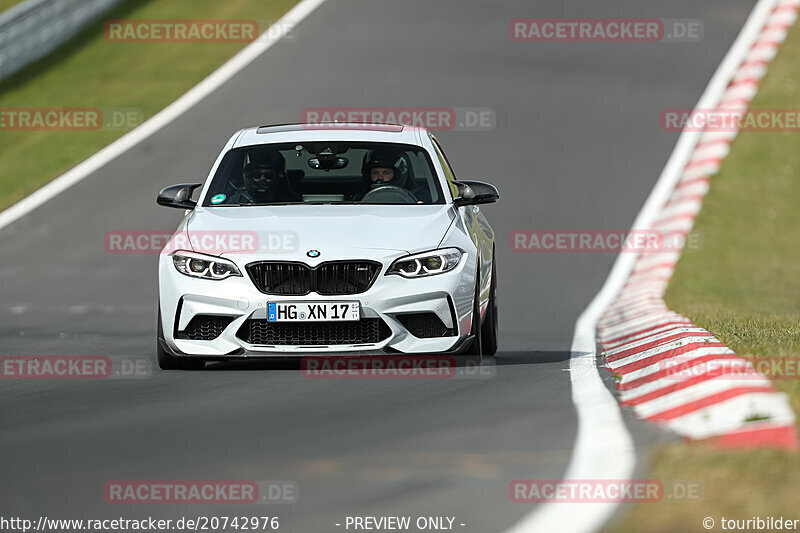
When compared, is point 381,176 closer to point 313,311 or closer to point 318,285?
point 318,285

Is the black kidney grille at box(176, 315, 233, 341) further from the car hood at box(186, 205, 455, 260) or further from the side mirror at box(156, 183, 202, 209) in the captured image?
the side mirror at box(156, 183, 202, 209)

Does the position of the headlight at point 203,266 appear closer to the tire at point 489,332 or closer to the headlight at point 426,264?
the headlight at point 426,264

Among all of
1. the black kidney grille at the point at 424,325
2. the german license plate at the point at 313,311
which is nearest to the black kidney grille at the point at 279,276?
the german license plate at the point at 313,311

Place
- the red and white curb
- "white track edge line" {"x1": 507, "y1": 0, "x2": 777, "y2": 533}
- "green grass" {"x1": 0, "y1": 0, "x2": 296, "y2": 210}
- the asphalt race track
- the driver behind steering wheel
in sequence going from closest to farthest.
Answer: "white track edge line" {"x1": 507, "y1": 0, "x2": 777, "y2": 533} → the asphalt race track → the red and white curb → the driver behind steering wheel → "green grass" {"x1": 0, "y1": 0, "x2": 296, "y2": 210}

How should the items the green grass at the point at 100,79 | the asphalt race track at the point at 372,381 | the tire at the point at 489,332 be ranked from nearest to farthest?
1. the asphalt race track at the point at 372,381
2. the tire at the point at 489,332
3. the green grass at the point at 100,79

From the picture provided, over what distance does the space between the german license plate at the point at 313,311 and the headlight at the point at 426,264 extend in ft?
1.10

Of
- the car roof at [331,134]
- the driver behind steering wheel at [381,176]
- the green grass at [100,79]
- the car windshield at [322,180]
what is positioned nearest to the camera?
the car windshield at [322,180]

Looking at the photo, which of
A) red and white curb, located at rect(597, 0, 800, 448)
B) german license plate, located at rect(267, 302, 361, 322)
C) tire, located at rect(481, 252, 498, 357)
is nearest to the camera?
red and white curb, located at rect(597, 0, 800, 448)

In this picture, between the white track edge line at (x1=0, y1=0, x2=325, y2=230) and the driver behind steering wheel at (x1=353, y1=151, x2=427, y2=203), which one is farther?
the white track edge line at (x1=0, y1=0, x2=325, y2=230)

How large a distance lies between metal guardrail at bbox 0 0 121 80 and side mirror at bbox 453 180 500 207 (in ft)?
46.9

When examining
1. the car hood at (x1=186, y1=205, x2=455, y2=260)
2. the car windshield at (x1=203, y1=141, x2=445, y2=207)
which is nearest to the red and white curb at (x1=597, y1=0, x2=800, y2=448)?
the car hood at (x1=186, y1=205, x2=455, y2=260)

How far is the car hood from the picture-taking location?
30.1 feet

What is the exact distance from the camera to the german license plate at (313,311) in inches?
355

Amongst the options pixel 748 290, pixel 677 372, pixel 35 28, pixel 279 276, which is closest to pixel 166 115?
pixel 35 28
